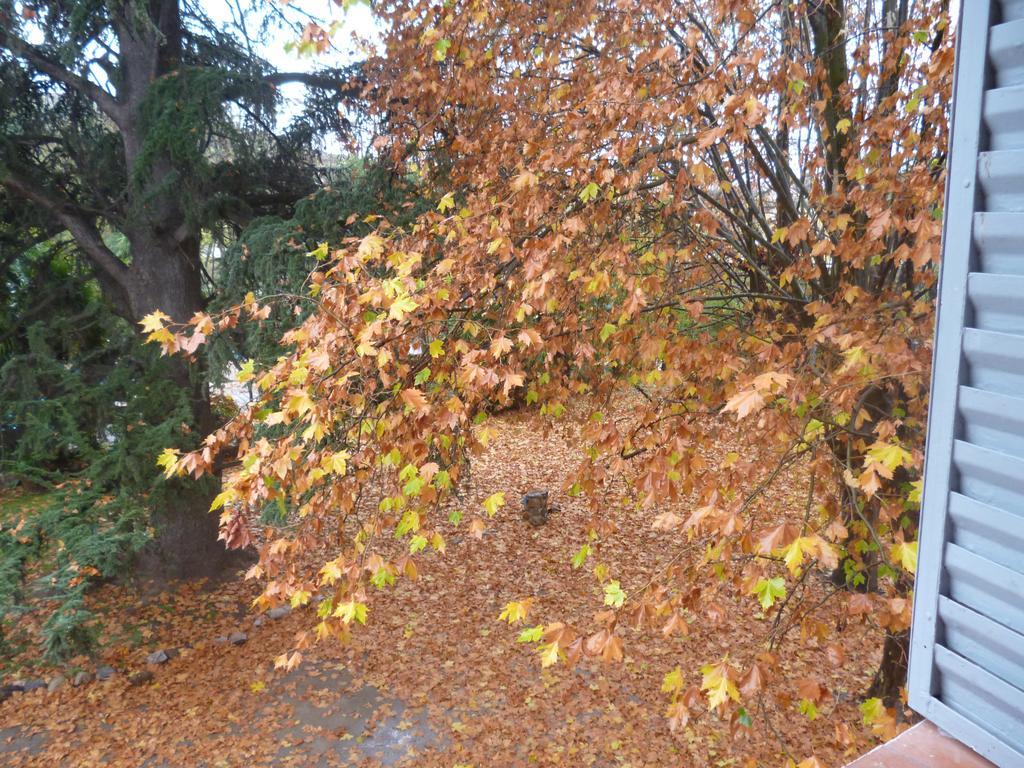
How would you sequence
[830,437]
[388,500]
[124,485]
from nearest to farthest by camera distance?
[830,437] < [388,500] < [124,485]

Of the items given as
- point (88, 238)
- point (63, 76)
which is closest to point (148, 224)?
point (88, 238)

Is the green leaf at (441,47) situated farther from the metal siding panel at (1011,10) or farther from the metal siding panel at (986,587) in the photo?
the metal siding panel at (986,587)

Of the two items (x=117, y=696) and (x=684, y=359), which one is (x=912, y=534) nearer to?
(x=684, y=359)

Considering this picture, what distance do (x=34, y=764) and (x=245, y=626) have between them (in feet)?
7.64

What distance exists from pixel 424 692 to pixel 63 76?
286 inches

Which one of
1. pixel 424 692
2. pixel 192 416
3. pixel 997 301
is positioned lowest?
pixel 424 692

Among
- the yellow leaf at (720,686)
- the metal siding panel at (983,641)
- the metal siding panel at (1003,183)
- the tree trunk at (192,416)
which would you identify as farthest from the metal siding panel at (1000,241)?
the tree trunk at (192,416)

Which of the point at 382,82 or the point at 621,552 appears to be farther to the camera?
the point at 621,552

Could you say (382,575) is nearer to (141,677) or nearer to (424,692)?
(424,692)

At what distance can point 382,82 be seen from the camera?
622cm

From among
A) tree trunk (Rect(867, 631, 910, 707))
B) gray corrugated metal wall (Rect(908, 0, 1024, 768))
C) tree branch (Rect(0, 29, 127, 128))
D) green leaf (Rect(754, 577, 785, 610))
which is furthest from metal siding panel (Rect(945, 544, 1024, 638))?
tree branch (Rect(0, 29, 127, 128))

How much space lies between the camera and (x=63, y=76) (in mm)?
7051

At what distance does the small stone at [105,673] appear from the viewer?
6.62 metres

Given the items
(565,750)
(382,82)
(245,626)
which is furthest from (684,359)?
(245,626)
